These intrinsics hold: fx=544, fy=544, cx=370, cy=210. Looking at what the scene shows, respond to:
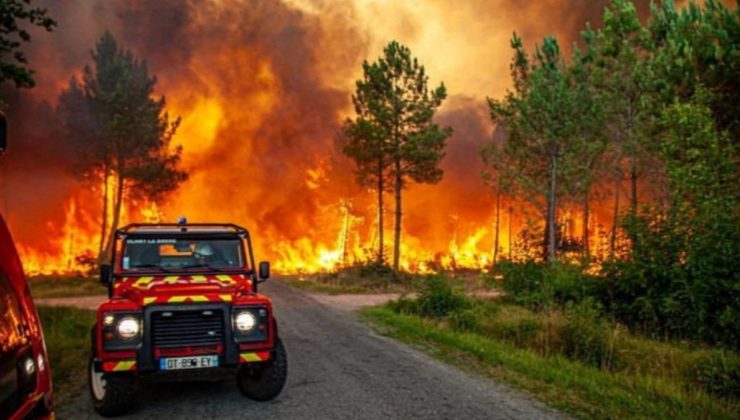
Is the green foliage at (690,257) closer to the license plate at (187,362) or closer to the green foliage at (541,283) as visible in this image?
the green foliage at (541,283)

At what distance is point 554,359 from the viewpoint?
414 inches

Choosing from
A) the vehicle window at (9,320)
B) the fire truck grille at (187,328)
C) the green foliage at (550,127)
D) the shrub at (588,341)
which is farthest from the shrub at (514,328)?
the green foliage at (550,127)

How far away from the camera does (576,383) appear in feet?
28.0

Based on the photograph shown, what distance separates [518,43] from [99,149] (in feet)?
96.1

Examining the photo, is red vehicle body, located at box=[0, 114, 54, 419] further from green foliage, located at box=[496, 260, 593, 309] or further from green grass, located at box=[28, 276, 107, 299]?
green grass, located at box=[28, 276, 107, 299]

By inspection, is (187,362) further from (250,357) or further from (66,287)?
(66,287)

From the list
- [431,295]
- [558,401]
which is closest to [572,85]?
[431,295]

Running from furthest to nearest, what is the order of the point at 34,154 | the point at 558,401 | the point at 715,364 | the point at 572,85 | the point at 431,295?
the point at 34,154
the point at 572,85
the point at 431,295
the point at 715,364
the point at 558,401

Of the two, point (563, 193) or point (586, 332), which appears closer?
point (586, 332)

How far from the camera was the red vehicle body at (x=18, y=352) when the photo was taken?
354cm

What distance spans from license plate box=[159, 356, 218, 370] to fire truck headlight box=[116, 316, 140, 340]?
46cm

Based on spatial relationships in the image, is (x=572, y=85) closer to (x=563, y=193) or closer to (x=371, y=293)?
(x=563, y=193)

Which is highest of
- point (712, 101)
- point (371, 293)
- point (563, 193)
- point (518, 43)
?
point (518, 43)

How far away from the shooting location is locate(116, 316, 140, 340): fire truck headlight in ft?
21.6
